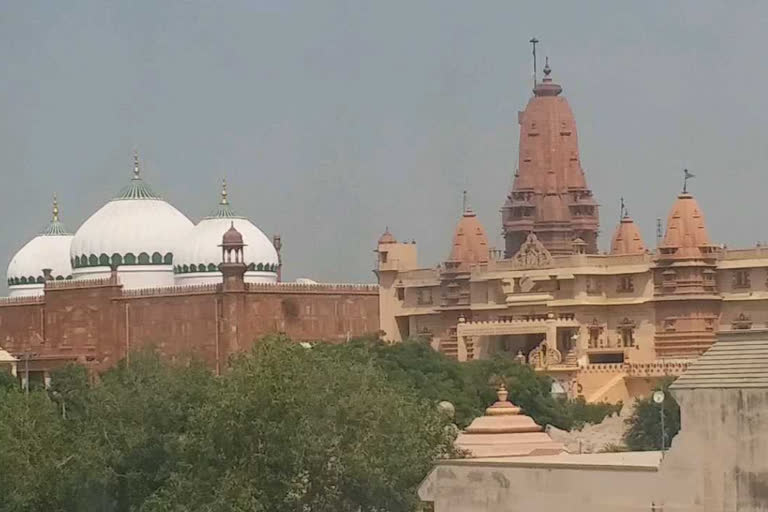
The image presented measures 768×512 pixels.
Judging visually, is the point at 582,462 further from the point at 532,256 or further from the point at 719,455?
the point at 532,256

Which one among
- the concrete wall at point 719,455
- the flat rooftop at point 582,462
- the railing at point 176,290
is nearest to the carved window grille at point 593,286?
the railing at point 176,290

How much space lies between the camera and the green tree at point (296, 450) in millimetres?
26578

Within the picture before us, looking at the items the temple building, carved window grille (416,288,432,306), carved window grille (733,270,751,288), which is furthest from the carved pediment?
carved window grille (733,270,751,288)

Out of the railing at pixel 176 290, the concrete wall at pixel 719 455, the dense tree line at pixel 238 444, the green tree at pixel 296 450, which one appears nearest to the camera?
the concrete wall at pixel 719 455

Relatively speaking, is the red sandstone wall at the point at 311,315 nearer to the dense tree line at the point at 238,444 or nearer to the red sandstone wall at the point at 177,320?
the red sandstone wall at the point at 177,320

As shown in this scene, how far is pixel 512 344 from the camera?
68188 mm

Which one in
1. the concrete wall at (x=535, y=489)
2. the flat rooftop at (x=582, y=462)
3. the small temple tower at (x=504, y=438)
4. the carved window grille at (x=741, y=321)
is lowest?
the concrete wall at (x=535, y=489)

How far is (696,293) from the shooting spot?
62812 mm

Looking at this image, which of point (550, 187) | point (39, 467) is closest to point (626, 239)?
point (550, 187)

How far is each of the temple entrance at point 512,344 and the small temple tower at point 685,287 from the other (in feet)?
15.1

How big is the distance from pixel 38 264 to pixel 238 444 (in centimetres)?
5498

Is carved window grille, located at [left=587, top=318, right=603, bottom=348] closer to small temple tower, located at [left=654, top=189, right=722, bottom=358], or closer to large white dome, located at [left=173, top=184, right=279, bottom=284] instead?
small temple tower, located at [left=654, top=189, right=722, bottom=358]

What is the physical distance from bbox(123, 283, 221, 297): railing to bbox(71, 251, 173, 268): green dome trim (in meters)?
2.51

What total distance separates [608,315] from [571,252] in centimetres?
670
